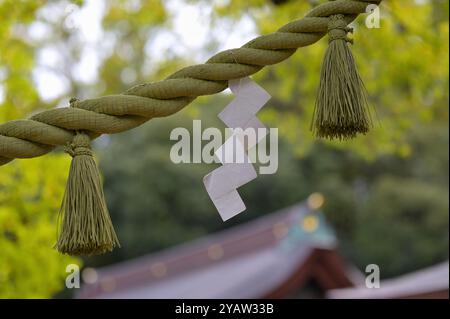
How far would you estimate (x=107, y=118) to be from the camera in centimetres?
140

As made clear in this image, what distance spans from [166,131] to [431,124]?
200 inches

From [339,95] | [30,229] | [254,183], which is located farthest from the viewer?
[254,183]

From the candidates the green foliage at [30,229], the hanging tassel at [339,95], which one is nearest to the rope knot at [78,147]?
the hanging tassel at [339,95]

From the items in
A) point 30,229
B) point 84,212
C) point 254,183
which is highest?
point 254,183

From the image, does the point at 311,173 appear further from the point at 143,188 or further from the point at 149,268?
the point at 149,268

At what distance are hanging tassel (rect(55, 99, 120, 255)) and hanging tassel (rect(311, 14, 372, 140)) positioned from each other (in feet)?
1.49

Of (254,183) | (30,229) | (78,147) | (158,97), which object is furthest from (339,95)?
(254,183)

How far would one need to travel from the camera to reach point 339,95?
Result: 4.84 feet

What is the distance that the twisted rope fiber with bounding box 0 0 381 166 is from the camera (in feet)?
4.50

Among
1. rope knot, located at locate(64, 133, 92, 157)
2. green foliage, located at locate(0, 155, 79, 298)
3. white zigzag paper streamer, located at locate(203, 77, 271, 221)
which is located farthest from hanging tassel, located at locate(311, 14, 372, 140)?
green foliage, located at locate(0, 155, 79, 298)

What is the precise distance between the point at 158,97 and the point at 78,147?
18cm

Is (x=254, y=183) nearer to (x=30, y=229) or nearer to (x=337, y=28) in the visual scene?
(x=30, y=229)

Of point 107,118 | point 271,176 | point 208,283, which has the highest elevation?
point 271,176
